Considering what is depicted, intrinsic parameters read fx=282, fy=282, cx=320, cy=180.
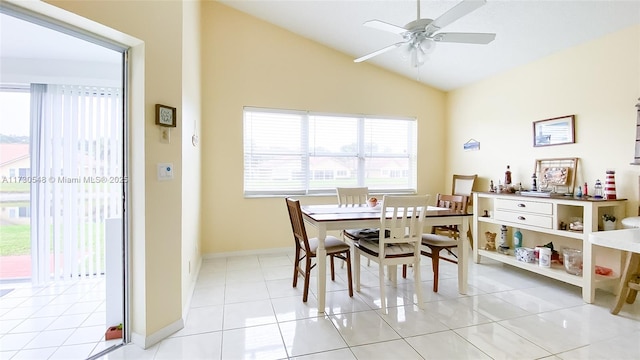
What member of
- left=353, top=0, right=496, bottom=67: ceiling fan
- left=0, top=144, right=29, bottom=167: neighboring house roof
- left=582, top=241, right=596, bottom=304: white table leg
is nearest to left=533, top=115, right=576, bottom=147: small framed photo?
left=582, top=241, right=596, bottom=304: white table leg

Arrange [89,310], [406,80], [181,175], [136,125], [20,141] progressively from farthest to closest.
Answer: [406,80] < [20,141] < [89,310] < [181,175] < [136,125]

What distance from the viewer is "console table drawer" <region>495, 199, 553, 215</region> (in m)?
2.87

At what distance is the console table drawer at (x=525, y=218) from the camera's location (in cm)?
287

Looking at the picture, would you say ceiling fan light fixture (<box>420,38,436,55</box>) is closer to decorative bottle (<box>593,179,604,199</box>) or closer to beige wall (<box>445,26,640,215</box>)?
beige wall (<box>445,26,640,215</box>)

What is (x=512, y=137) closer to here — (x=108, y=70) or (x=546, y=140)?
(x=546, y=140)

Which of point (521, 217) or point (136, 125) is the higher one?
point (136, 125)

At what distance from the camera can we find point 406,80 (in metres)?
4.61

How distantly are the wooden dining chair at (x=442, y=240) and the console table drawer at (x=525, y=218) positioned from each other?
0.52 meters

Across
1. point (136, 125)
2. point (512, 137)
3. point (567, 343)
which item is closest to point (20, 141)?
point (136, 125)

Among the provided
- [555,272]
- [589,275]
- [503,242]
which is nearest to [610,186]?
[589,275]

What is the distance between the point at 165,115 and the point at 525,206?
3.57m

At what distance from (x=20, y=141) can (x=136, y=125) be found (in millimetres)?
1634

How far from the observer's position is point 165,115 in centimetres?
196

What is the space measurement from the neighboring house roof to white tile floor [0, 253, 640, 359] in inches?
49.5
